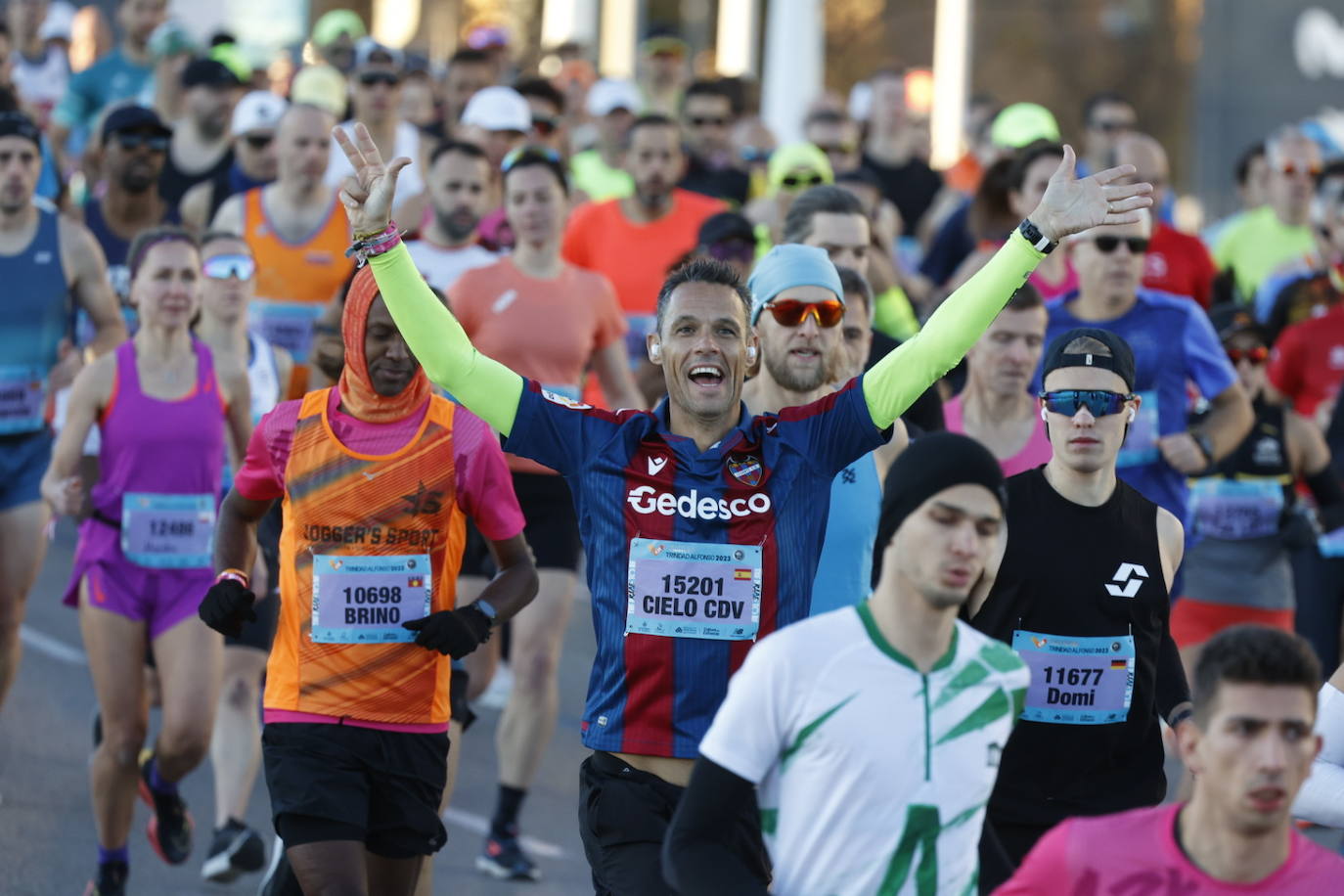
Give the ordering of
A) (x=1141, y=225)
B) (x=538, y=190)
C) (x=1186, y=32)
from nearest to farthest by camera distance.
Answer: (x=1141, y=225) → (x=538, y=190) → (x=1186, y=32)

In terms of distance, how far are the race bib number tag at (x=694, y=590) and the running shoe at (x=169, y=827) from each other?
349 centimetres

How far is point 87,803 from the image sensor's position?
949 centimetres

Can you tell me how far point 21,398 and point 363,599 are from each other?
361 centimetres

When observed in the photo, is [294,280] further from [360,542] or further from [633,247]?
[360,542]

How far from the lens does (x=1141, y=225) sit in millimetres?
8734

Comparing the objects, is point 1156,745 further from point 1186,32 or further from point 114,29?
point 1186,32

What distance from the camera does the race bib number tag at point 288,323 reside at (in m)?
10.2

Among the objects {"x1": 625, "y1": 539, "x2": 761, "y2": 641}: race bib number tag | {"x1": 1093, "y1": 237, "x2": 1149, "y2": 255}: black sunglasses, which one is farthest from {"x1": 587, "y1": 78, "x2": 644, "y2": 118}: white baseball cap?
{"x1": 625, "y1": 539, "x2": 761, "y2": 641}: race bib number tag

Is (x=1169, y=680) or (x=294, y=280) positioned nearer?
(x=1169, y=680)

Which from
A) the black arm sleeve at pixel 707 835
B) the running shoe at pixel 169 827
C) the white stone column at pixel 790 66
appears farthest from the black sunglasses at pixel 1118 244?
the white stone column at pixel 790 66

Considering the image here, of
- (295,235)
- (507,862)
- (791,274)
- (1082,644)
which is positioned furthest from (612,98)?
(1082,644)

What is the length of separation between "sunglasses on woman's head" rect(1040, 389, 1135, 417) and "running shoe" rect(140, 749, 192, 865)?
3.67 metres

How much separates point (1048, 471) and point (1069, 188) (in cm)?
98

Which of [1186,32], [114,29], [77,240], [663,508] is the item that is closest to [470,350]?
[663,508]
